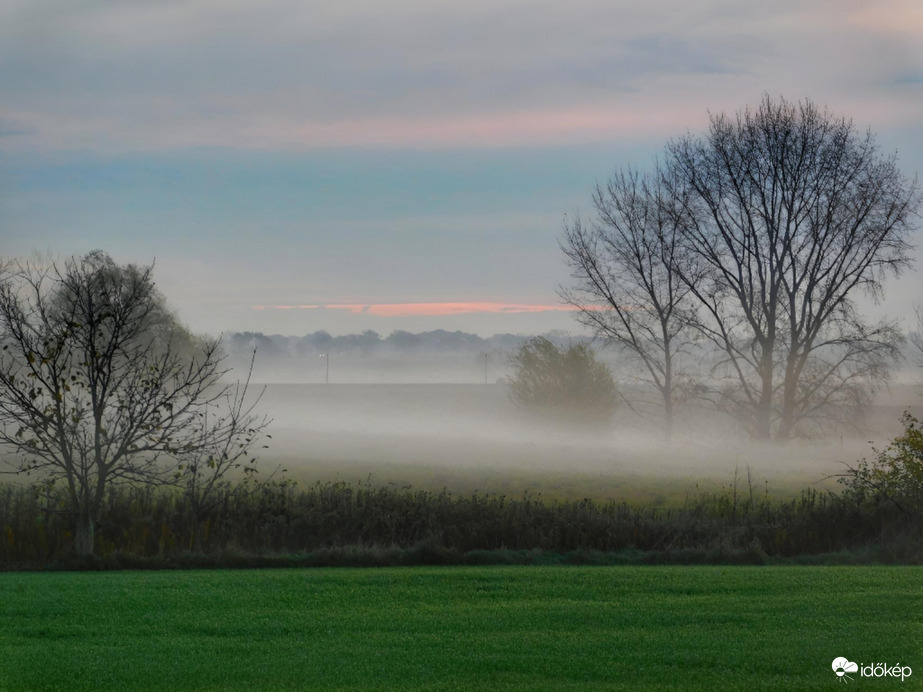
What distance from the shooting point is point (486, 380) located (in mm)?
113500

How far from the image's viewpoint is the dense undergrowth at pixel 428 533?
13117 mm

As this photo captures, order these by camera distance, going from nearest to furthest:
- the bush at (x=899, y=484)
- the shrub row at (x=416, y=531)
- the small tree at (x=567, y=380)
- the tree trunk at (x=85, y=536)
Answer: the shrub row at (x=416, y=531)
the tree trunk at (x=85, y=536)
the bush at (x=899, y=484)
the small tree at (x=567, y=380)

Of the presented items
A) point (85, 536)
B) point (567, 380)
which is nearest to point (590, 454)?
point (567, 380)

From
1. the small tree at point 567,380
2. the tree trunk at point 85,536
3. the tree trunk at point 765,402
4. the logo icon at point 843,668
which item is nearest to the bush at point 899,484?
the logo icon at point 843,668

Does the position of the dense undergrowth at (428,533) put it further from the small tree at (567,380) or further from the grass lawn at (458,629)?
the small tree at (567,380)

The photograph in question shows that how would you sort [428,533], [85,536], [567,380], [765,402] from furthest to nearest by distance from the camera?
[567,380] < [765,402] < [428,533] < [85,536]

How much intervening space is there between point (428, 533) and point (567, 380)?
2699 centimetres

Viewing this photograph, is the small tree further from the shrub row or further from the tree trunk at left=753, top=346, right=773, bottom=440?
the shrub row

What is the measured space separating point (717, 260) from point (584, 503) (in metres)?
15.2

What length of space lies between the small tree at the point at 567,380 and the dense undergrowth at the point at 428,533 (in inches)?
946

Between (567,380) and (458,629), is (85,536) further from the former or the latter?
(567,380)

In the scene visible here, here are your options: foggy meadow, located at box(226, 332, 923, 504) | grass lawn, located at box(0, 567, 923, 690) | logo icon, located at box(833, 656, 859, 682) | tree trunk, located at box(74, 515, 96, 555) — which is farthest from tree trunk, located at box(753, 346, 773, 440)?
logo icon, located at box(833, 656, 859, 682)

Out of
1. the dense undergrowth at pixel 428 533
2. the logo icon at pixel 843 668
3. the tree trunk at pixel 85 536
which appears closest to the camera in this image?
the logo icon at pixel 843 668

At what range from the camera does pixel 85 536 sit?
1397 cm
